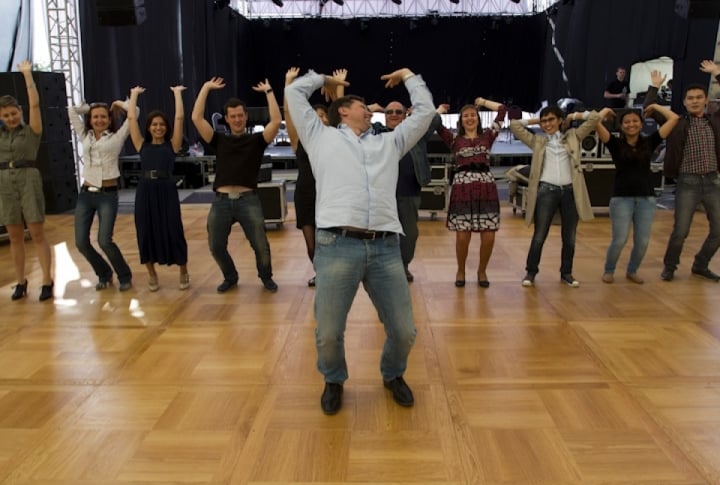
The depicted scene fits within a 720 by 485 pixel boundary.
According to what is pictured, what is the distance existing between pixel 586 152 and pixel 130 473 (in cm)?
713

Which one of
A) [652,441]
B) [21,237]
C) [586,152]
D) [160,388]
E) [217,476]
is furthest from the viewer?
[586,152]

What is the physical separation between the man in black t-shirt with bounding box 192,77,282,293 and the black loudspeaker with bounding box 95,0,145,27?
139 inches

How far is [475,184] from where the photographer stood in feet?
15.3

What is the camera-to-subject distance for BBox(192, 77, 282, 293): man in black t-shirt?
4.34 m

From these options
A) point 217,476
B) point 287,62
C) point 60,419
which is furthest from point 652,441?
point 287,62

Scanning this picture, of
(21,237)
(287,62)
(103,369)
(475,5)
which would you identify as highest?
(475,5)

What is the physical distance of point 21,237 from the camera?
4711 millimetres

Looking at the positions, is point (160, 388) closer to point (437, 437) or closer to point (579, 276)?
point (437, 437)

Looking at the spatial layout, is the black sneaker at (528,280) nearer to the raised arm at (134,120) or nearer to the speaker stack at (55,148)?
the raised arm at (134,120)

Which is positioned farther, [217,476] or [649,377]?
[649,377]

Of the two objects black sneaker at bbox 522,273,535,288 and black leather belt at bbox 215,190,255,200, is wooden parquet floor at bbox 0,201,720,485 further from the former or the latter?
black leather belt at bbox 215,190,255,200

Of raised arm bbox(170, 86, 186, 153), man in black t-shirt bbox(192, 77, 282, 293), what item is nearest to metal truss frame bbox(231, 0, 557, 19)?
raised arm bbox(170, 86, 186, 153)

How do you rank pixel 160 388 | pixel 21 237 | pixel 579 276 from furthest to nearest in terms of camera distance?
pixel 579 276, pixel 21 237, pixel 160 388

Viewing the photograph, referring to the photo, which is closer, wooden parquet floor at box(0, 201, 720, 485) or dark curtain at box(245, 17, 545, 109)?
wooden parquet floor at box(0, 201, 720, 485)
